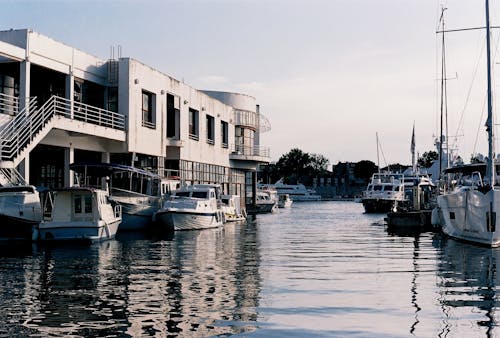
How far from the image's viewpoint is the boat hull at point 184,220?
43.6 meters

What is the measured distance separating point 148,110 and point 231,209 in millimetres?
11774

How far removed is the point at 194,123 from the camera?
210 feet

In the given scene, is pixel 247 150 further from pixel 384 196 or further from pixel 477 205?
pixel 477 205

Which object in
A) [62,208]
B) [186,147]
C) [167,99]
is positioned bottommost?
[62,208]

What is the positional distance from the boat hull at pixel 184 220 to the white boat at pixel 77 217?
795 centimetres

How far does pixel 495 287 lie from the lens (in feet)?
60.0

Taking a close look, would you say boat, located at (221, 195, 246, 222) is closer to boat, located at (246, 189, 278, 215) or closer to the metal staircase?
boat, located at (246, 189, 278, 215)

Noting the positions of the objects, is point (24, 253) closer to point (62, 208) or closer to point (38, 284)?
point (62, 208)

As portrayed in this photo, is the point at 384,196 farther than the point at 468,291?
Yes

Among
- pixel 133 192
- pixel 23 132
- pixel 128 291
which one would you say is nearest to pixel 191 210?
pixel 133 192

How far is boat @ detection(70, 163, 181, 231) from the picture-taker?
41.7 m

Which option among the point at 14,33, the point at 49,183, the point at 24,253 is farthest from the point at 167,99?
the point at 24,253

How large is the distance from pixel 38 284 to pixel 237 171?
194 ft

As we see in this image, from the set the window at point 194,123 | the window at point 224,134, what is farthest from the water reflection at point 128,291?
the window at point 224,134
